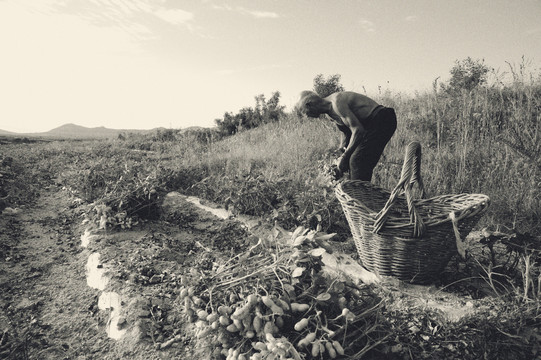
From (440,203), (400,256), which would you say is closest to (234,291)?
(400,256)

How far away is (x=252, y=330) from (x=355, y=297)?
531 mm

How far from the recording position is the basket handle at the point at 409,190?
2156 mm

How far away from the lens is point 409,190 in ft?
7.21

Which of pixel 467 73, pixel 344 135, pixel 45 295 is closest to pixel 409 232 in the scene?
pixel 344 135

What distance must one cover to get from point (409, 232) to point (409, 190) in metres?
0.31

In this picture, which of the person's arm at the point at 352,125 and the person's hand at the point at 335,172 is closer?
the person's arm at the point at 352,125

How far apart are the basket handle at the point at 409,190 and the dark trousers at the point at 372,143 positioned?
1026 millimetres

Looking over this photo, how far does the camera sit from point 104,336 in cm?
190

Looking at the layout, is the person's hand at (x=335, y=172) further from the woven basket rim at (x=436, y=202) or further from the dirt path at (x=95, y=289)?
the dirt path at (x=95, y=289)

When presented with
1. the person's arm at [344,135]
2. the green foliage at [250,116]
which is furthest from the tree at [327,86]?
the person's arm at [344,135]

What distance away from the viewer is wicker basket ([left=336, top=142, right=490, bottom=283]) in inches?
85.7

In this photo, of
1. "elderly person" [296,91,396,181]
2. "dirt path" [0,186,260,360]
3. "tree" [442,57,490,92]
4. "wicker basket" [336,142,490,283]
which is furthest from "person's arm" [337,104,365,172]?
"tree" [442,57,490,92]

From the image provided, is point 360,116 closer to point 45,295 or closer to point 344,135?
point 344,135

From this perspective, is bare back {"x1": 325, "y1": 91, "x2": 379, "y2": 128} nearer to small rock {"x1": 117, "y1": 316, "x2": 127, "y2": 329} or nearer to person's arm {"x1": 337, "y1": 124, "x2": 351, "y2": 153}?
person's arm {"x1": 337, "y1": 124, "x2": 351, "y2": 153}
